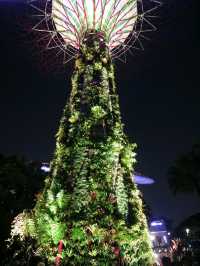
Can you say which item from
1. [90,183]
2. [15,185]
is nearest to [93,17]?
[90,183]

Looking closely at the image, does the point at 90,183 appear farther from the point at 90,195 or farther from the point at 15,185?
the point at 15,185

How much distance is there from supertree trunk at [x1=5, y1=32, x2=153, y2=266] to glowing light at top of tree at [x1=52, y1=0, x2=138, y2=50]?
3.39 feet

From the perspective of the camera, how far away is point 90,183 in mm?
8602

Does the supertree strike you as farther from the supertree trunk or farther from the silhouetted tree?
the silhouetted tree

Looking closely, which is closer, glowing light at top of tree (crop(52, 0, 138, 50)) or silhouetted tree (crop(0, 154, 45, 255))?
glowing light at top of tree (crop(52, 0, 138, 50))

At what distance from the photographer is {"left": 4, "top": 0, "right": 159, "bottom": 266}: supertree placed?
8.18 m

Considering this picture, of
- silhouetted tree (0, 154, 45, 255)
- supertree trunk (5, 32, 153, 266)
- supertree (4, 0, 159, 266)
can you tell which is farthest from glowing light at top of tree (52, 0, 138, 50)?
silhouetted tree (0, 154, 45, 255)

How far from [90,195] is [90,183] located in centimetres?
29

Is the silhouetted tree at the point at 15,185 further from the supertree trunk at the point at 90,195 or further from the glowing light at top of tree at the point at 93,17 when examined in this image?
the glowing light at top of tree at the point at 93,17

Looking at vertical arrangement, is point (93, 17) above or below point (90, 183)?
above

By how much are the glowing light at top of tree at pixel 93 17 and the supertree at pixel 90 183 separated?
1.2 inches

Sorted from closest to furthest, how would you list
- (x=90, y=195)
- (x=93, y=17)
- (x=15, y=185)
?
(x=90, y=195) < (x=93, y=17) < (x=15, y=185)

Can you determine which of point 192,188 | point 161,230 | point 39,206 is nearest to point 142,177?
point 192,188

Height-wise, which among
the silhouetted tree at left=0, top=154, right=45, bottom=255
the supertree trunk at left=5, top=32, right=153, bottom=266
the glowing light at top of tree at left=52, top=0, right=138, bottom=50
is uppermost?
the glowing light at top of tree at left=52, top=0, right=138, bottom=50
